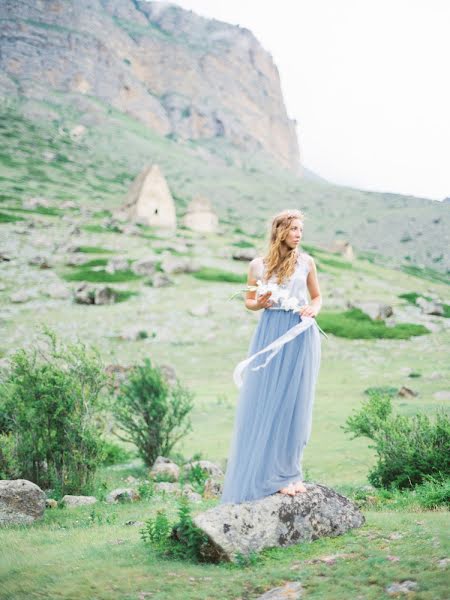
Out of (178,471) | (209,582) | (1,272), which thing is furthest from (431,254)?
(209,582)

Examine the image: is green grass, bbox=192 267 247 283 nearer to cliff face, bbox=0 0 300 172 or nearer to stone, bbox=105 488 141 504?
stone, bbox=105 488 141 504

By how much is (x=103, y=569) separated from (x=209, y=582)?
865mm

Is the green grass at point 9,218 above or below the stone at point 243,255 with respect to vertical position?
above

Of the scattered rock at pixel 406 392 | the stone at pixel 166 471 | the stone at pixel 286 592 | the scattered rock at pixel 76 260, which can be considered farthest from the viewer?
the scattered rock at pixel 76 260

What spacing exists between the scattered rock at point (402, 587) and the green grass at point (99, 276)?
29552mm

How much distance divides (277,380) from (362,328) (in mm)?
19996

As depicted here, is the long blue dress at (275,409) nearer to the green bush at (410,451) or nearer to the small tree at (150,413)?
the green bush at (410,451)

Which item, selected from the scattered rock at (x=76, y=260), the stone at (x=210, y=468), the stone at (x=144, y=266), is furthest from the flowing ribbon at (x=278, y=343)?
the scattered rock at (x=76, y=260)

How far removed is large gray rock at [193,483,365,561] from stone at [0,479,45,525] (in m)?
2.50

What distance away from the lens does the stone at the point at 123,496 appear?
750cm

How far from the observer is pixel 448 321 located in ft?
91.5

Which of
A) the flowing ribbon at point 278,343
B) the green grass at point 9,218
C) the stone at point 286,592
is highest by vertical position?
the green grass at point 9,218

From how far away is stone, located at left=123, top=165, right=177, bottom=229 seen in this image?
56906 mm

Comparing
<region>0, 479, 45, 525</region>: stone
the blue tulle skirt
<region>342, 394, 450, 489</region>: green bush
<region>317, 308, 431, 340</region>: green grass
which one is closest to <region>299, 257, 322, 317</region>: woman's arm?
the blue tulle skirt
